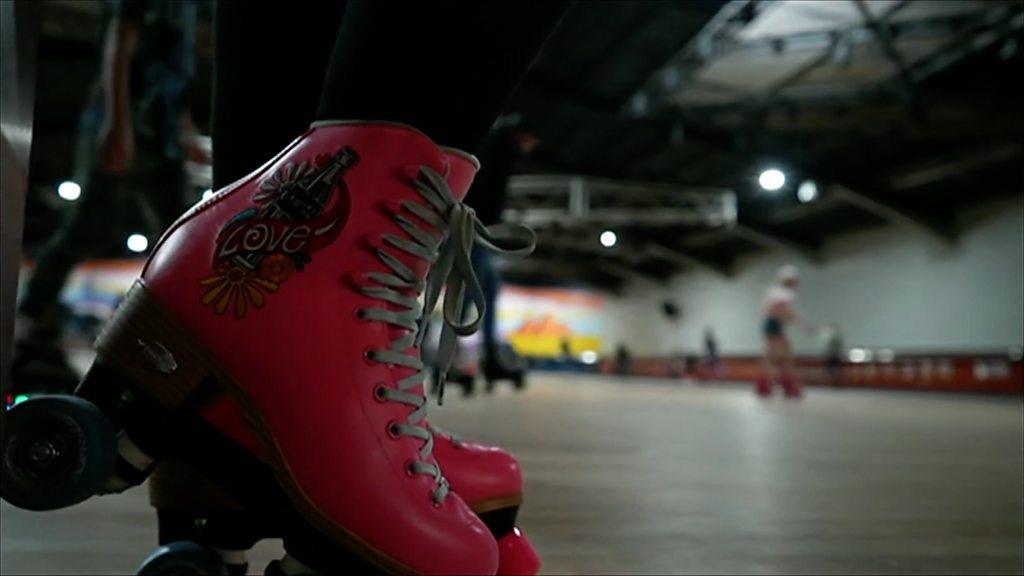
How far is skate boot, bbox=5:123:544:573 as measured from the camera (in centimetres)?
50

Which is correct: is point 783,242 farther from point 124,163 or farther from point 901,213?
point 124,163

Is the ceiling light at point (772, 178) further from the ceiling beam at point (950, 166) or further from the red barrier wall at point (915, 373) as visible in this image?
the red barrier wall at point (915, 373)

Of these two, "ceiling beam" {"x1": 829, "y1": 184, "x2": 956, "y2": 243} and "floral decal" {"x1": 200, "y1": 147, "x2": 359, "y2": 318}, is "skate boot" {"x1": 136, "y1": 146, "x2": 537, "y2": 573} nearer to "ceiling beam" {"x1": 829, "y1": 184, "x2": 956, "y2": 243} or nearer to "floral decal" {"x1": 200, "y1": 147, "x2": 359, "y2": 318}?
"floral decal" {"x1": 200, "y1": 147, "x2": 359, "y2": 318}

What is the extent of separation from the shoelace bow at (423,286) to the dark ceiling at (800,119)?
2889 mm

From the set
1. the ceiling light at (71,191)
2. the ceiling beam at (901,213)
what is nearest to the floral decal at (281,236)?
the ceiling light at (71,191)

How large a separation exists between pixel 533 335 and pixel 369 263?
2228 centimetres

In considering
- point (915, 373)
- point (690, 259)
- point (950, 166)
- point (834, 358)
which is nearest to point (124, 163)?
point (950, 166)

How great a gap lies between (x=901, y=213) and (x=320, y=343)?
513 inches

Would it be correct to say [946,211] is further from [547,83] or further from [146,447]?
[146,447]

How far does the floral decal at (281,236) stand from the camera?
1.73ft

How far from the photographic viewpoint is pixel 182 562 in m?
0.49

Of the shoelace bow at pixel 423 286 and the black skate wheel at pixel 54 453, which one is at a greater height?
the shoelace bow at pixel 423 286

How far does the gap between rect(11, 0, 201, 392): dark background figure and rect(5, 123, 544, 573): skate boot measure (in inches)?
53.9

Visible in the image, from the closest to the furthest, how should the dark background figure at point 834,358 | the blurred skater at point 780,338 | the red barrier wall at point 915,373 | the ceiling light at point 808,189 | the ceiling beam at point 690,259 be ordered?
1. the blurred skater at point 780,338
2. the red barrier wall at point 915,373
3. the ceiling light at point 808,189
4. the dark background figure at point 834,358
5. the ceiling beam at point 690,259
